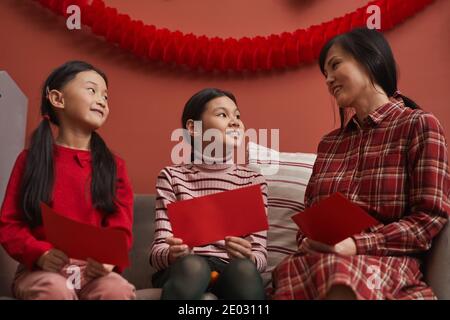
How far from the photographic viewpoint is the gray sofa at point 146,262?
1163 millimetres

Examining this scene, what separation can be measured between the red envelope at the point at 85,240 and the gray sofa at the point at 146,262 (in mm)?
155

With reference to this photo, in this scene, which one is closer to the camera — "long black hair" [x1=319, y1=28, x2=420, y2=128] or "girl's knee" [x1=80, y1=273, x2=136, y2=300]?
"girl's knee" [x1=80, y1=273, x2=136, y2=300]

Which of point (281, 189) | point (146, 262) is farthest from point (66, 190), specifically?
point (281, 189)

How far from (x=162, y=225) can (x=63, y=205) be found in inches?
9.6

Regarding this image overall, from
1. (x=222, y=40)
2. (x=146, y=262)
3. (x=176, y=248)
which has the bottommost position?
(x=146, y=262)

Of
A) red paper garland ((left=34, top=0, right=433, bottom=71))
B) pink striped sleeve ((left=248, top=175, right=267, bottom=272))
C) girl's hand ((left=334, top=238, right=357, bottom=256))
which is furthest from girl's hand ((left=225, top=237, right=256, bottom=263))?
red paper garland ((left=34, top=0, right=433, bottom=71))

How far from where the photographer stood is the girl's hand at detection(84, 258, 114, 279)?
1175 mm

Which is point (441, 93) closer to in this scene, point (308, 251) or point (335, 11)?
point (335, 11)

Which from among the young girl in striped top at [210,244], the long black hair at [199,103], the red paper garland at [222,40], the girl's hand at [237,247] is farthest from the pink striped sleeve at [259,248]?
the red paper garland at [222,40]

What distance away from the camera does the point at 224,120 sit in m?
1.57

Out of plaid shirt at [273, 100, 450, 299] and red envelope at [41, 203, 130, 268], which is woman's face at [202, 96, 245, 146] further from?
red envelope at [41, 203, 130, 268]

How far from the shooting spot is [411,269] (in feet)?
3.78

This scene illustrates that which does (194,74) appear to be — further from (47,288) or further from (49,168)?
(47,288)

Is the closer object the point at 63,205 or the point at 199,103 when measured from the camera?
the point at 63,205
